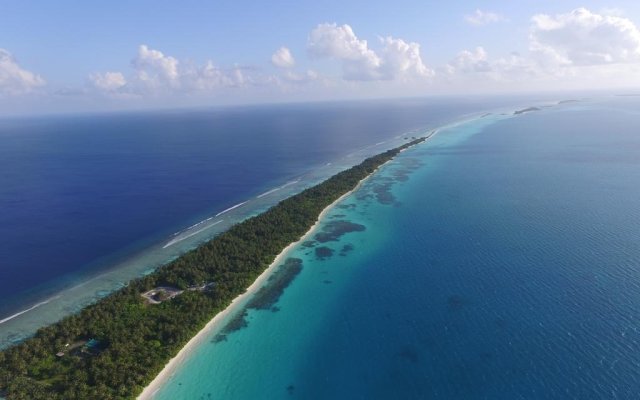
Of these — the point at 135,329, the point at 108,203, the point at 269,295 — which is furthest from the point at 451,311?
the point at 108,203

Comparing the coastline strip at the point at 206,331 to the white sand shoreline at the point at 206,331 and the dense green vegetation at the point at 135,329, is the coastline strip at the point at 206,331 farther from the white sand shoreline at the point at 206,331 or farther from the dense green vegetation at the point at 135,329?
the dense green vegetation at the point at 135,329

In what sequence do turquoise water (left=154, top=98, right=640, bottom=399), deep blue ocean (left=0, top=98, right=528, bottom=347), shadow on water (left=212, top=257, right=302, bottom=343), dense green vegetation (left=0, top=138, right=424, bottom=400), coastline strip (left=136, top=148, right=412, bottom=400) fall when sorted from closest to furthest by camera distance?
dense green vegetation (left=0, top=138, right=424, bottom=400)
turquoise water (left=154, top=98, right=640, bottom=399)
coastline strip (left=136, top=148, right=412, bottom=400)
shadow on water (left=212, top=257, right=302, bottom=343)
deep blue ocean (left=0, top=98, right=528, bottom=347)

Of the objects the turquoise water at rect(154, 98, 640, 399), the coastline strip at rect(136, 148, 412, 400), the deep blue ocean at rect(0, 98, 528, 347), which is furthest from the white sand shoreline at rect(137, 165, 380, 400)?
the deep blue ocean at rect(0, 98, 528, 347)

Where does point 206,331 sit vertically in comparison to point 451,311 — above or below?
above

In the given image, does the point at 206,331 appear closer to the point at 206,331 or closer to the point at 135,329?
the point at 206,331

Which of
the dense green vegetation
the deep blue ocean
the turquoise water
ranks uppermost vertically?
the deep blue ocean

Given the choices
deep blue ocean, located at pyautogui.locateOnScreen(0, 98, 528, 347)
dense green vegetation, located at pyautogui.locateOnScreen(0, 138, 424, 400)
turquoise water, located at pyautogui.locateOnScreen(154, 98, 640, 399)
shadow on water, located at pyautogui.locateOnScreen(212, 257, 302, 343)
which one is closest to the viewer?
dense green vegetation, located at pyautogui.locateOnScreen(0, 138, 424, 400)

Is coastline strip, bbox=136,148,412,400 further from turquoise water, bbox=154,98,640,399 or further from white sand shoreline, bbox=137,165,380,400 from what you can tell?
turquoise water, bbox=154,98,640,399
